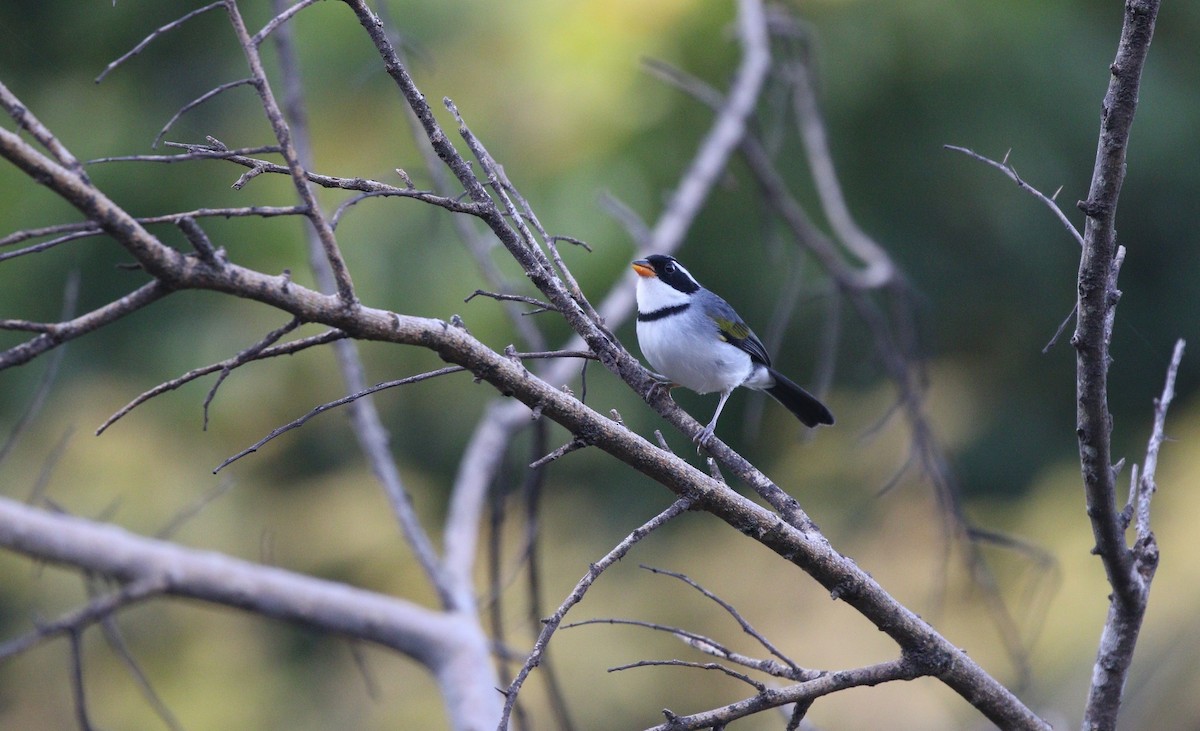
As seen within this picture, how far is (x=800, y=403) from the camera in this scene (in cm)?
341

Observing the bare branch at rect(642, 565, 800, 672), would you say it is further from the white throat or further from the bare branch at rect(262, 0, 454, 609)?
the white throat

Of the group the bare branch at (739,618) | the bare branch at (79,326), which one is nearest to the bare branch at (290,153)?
the bare branch at (79,326)

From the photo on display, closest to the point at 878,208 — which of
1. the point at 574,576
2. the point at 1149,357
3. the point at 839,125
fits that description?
the point at 839,125

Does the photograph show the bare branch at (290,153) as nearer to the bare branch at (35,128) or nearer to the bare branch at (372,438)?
the bare branch at (35,128)

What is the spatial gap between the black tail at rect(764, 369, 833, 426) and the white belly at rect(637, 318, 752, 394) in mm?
243

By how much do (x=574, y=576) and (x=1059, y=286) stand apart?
10.8ft

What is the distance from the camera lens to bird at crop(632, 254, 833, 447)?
298 centimetres

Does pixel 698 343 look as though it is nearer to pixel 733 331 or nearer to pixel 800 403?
pixel 733 331

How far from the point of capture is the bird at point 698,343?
2.98 meters

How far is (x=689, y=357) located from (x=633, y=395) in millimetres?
2141

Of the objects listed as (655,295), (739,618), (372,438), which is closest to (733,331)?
(655,295)

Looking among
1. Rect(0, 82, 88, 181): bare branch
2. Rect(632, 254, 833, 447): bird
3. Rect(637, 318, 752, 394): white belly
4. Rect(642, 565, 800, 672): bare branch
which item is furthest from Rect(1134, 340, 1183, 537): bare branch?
Rect(0, 82, 88, 181): bare branch

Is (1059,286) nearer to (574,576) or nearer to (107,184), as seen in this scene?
(574,576)

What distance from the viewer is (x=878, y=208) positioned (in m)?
5.90
